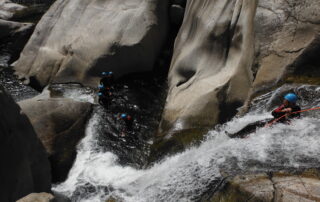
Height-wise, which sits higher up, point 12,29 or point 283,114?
point 283,114

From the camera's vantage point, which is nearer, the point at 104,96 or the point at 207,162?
the point at 207,162

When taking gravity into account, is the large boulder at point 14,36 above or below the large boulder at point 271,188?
below

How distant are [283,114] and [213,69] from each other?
3390 mm

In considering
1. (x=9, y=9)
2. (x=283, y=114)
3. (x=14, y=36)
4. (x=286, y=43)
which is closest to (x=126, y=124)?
(x=283, y=114)

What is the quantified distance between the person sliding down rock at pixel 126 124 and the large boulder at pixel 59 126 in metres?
1.28

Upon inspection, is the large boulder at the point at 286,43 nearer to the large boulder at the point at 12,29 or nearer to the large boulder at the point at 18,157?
the large boulder at the point at 18,157

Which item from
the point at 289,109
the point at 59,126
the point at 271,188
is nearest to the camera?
the point at 271,188

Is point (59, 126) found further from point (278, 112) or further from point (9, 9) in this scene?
point (9, 9)

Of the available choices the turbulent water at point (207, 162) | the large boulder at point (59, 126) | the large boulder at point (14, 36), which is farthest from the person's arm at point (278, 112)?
the large boulder at point (14, 36)

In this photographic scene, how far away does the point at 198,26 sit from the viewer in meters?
13.0

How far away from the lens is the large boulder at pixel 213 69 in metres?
9.97

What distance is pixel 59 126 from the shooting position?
10.7 m

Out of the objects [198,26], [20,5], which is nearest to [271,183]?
[198,26]

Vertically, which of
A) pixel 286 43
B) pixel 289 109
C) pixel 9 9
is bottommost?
pixel 9 9
